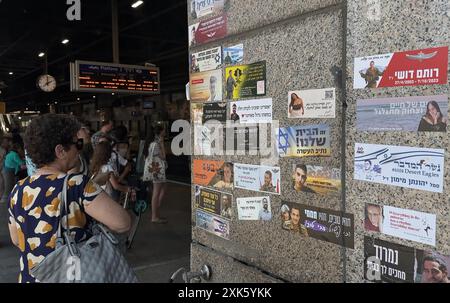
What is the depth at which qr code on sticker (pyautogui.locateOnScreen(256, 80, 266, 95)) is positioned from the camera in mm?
2387

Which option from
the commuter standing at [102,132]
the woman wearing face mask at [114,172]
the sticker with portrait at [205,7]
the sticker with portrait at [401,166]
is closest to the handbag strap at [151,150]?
the commuter standing at [102,132]

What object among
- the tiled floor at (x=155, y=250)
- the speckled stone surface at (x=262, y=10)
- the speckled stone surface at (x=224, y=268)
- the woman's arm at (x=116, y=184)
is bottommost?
the tiled floor at (x=155, y=250)

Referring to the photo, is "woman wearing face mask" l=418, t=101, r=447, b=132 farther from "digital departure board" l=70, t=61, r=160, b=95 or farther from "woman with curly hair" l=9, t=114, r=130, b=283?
"digital departure board" l=70, t=61, r=160, b=95

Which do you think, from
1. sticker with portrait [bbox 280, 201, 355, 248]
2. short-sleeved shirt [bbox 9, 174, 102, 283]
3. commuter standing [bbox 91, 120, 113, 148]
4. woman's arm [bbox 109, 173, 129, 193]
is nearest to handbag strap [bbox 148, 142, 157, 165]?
commuter standing [bbox 91, 120, 113, 148]

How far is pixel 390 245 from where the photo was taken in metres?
1.79

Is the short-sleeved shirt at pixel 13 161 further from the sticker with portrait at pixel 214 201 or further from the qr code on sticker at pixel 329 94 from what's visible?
→ the qr code on sticker at pixel 329 94

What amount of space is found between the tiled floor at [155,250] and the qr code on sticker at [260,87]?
2661mm

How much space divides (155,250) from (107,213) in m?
3.81

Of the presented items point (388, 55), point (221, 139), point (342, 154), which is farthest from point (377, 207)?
point (221, 139)

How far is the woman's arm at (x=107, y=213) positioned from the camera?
70.3 inches

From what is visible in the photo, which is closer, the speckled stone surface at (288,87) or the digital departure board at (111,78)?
the speckled stone surface at (288,87)

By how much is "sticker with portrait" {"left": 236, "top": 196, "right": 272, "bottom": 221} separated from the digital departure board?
6.55 meters

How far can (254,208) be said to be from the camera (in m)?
2.49
